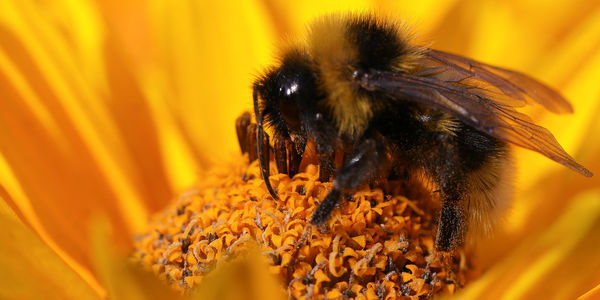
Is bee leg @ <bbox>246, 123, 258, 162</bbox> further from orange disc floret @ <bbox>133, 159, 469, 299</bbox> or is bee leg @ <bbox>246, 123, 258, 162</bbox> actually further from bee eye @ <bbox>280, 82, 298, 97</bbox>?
bee eye @ <bbox>280, 82, 298, 97</bbox>

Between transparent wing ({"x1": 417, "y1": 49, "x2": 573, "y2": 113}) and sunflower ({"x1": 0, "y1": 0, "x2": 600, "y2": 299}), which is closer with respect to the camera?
transparent wing ({"x1": 417, "y1": 49, "x2": 573, "y2": 113})

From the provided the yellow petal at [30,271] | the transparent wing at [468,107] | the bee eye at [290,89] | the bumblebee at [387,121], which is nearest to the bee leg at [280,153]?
the bumblebee at [387,121]

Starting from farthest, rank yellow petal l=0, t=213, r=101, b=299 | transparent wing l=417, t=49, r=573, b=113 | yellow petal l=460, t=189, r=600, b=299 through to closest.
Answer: transparent wing l=417, t=49, r=573, b=113 → yellow petal l=0, t=213, r=101, b=299 → yellow petal l=460, t=189, r=600, b=299

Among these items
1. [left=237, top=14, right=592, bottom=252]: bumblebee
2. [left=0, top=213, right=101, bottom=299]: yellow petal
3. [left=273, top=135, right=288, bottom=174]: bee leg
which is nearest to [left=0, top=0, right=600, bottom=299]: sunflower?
[left=0, top=213, right=101, bottom=299]: yellow petal

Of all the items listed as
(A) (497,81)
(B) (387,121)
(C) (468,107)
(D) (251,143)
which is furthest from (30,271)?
(A) (497,81)

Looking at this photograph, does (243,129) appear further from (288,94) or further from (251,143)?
(288,94)

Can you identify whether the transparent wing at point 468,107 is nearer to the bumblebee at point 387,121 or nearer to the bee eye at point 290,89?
the bumblebee at point 387,121

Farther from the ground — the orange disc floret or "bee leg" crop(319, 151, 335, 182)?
"bee leg" crop(319, 151, 335, 182)
